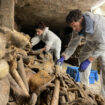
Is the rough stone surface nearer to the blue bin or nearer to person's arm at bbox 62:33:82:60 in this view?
person's arm at bbox 62:33:82:60

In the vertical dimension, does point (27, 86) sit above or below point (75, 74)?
above

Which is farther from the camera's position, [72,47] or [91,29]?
[72,47]

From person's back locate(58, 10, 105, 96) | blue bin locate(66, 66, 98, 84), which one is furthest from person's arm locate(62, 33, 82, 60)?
blue bin locate(66, 66, 98, 84)

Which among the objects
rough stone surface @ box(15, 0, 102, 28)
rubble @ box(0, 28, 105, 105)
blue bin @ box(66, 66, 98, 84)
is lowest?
blue bin @ box(66, 66, 98, 84)

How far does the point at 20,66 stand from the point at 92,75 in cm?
279

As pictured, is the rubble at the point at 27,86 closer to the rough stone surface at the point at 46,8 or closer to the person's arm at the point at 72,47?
the person's arm at the point at 72,47

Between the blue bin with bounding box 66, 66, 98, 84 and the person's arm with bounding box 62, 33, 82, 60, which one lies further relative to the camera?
the blue bin with bounding box 66, 66, 98, 84

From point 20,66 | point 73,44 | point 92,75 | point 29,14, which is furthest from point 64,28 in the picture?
point 20,66

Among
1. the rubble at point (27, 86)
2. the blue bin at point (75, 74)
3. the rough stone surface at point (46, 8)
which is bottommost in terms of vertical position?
the blue bin at point (75, 74)

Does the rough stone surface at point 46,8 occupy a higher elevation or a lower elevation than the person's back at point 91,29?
higher

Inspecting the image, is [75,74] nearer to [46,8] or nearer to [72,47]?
[72,47]

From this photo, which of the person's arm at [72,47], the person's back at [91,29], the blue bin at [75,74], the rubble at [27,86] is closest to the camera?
the rubble at [27,86]

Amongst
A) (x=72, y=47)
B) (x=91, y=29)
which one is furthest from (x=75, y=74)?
(x=91, y=29)

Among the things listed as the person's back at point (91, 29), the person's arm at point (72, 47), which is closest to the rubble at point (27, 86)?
the person's back at point (91, 29)
